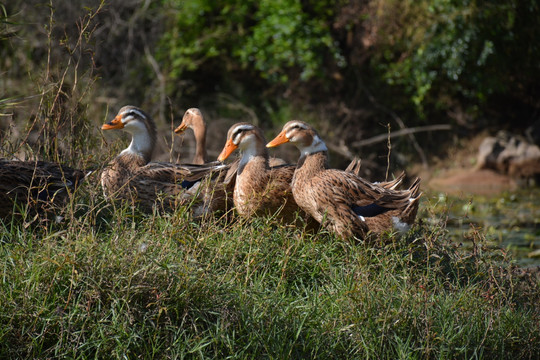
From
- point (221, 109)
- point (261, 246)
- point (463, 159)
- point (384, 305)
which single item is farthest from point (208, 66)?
point (384, 305)

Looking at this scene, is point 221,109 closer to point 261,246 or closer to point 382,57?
point 382,57

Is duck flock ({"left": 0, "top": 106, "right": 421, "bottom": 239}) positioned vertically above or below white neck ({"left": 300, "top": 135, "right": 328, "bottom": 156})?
below

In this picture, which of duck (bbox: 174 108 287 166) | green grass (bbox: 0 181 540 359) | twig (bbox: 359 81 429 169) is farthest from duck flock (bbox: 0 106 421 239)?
twig (bbox: 359 81 429 169)

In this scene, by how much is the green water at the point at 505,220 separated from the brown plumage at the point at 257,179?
52.3 inches

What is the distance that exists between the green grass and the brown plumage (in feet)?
2.13

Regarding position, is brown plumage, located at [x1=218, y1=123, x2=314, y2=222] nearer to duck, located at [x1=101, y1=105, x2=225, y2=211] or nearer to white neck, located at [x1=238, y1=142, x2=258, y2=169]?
white neck, located at [x1=238, y1=142, x2=258, y2=169]

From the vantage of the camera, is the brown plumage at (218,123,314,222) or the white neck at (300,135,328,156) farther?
the white neck at (300,135,328,156)

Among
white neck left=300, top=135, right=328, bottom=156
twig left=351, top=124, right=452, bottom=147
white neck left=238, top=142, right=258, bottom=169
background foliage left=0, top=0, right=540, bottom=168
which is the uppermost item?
white neck left=300, top=135, right=328, bottom=156

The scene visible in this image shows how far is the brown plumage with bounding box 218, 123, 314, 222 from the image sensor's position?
5523mm

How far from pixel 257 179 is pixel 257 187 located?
74 mm

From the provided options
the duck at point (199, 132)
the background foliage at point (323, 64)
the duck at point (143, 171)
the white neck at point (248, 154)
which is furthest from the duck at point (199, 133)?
the background foliage at point (323, 64)

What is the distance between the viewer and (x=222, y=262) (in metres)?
4.72

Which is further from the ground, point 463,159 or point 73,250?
point 73,250

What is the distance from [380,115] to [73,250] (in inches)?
386
